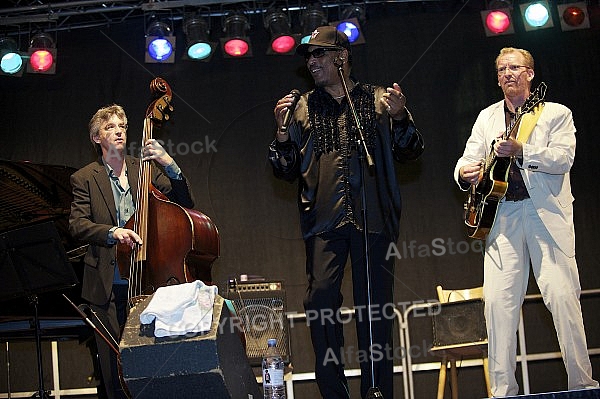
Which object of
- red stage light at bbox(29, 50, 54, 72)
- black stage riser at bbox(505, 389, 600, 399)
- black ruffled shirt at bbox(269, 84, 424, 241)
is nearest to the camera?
black stage riser at bbox(505, 389, 600, 399)

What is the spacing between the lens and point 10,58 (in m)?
6.26

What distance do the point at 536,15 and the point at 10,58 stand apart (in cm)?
381

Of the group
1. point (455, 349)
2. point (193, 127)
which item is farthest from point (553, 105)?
point (193, 127)

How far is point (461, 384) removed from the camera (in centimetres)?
638

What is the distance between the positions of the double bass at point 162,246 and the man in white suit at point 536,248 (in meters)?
1.36

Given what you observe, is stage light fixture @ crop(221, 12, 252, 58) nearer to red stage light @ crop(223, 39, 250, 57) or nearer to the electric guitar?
red stage light @ crop(223, 39, 250, 57)

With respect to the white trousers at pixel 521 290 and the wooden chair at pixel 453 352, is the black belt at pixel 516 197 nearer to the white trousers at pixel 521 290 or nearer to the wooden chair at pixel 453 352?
the white trousers at pixel 521 290

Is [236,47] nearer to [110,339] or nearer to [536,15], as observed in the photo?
[536,15]

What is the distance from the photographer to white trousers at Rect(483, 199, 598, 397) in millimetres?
4000

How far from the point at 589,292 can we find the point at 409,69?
2.12 meters

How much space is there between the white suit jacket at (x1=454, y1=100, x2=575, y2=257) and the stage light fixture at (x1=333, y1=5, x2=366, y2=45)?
2039 mm

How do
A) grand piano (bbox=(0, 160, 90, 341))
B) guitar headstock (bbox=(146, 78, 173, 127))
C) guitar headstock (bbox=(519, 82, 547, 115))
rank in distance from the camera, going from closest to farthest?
guitar headstock (bbox=(519, 82, 547, 115))
guitar headstock (bbox=(146, 78, 173, 127))
grand piano (bbox=(0, 160, 90, 341))

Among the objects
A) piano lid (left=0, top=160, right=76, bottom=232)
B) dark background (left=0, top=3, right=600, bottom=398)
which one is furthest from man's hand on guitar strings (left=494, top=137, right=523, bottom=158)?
piano lid (left=0, top=160, right=76, bottom=232)

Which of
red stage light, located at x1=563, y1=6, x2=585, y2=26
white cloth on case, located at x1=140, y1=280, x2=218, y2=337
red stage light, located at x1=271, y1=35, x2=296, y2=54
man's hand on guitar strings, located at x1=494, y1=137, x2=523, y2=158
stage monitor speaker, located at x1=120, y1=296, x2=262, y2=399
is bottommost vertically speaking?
stage monitor speaker, located at x1=120, y1=296, x2=262, y2=399
